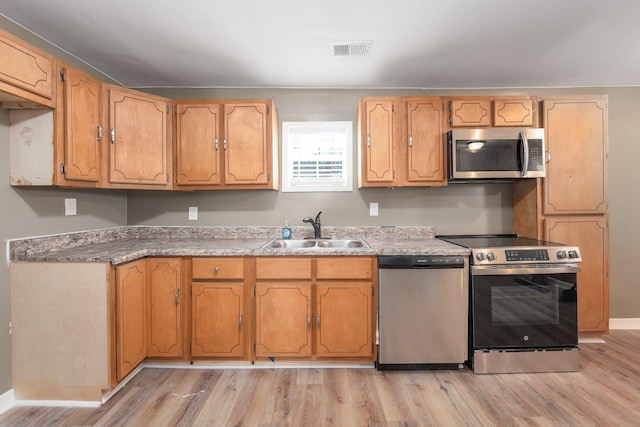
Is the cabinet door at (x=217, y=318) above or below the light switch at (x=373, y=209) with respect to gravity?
below

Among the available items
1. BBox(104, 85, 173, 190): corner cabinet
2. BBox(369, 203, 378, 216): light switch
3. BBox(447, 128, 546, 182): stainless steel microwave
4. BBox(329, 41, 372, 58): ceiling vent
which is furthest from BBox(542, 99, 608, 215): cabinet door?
BBox(104, 85, 173, 190): corner cabinet

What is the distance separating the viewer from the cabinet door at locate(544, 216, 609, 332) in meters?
2.64

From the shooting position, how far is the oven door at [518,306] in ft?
7.31

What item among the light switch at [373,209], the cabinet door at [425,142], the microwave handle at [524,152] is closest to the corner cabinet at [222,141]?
the light switch at [373,209]

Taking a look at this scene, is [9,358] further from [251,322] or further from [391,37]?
[391,37]

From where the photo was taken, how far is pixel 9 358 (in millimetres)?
1876

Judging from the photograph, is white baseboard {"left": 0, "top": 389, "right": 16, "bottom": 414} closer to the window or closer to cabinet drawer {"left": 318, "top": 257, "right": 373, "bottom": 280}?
cabinet drawer {"left": 318, "top": 257, "right": 373, "bottom": 280}

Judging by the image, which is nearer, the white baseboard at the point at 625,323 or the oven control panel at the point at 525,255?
the oven control panel at the point at 525,255

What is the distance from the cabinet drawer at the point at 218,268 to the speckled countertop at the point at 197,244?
6 cm

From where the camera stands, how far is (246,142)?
259cm

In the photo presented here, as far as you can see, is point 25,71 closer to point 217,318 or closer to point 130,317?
point 130,317

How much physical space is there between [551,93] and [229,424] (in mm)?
4050

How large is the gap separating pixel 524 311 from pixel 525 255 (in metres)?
0.43

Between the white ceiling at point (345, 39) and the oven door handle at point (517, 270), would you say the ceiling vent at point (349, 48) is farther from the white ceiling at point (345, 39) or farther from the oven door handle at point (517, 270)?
the oven door handle at point (517, 270)
